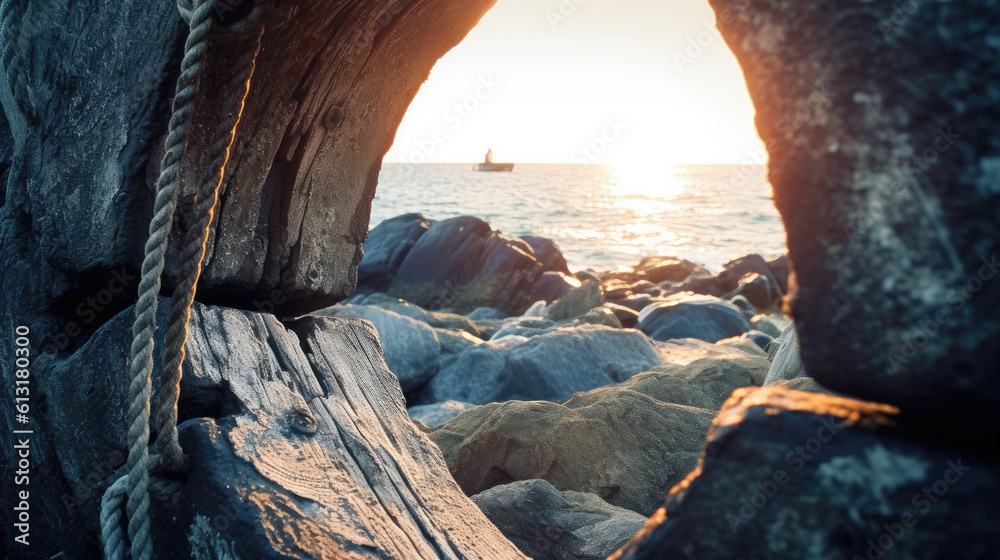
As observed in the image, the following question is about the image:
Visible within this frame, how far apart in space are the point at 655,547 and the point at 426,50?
7.36 ft

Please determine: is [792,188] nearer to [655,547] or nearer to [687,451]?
[655,547]

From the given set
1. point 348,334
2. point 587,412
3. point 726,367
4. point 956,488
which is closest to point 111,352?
point 348,334

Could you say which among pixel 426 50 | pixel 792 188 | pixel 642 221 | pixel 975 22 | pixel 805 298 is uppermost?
pixel 426 50

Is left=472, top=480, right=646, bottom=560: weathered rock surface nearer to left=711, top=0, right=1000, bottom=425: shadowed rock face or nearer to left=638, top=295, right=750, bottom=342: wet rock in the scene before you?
left=711, top=0, right=1000, bottom=425: shadowed rock face

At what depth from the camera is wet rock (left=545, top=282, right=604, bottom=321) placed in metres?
10.5

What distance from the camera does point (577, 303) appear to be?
34.7ft

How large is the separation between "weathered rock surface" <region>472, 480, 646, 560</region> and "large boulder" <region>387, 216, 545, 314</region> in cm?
1005

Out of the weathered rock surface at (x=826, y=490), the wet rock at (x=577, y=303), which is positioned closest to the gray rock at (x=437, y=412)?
the weathered rock surface at (x=826, y=490)

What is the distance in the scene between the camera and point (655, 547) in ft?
2.72

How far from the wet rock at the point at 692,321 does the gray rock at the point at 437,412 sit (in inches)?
199

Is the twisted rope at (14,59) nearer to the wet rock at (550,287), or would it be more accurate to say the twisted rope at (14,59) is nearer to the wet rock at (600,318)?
the wet rock at (600,318)

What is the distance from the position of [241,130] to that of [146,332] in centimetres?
86

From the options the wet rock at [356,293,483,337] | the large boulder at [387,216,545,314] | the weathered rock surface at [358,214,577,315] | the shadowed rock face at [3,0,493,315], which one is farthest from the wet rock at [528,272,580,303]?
the shadowed rock face at [3,0,493,315]

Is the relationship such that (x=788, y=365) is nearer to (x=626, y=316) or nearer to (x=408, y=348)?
(x=408, y=348)
